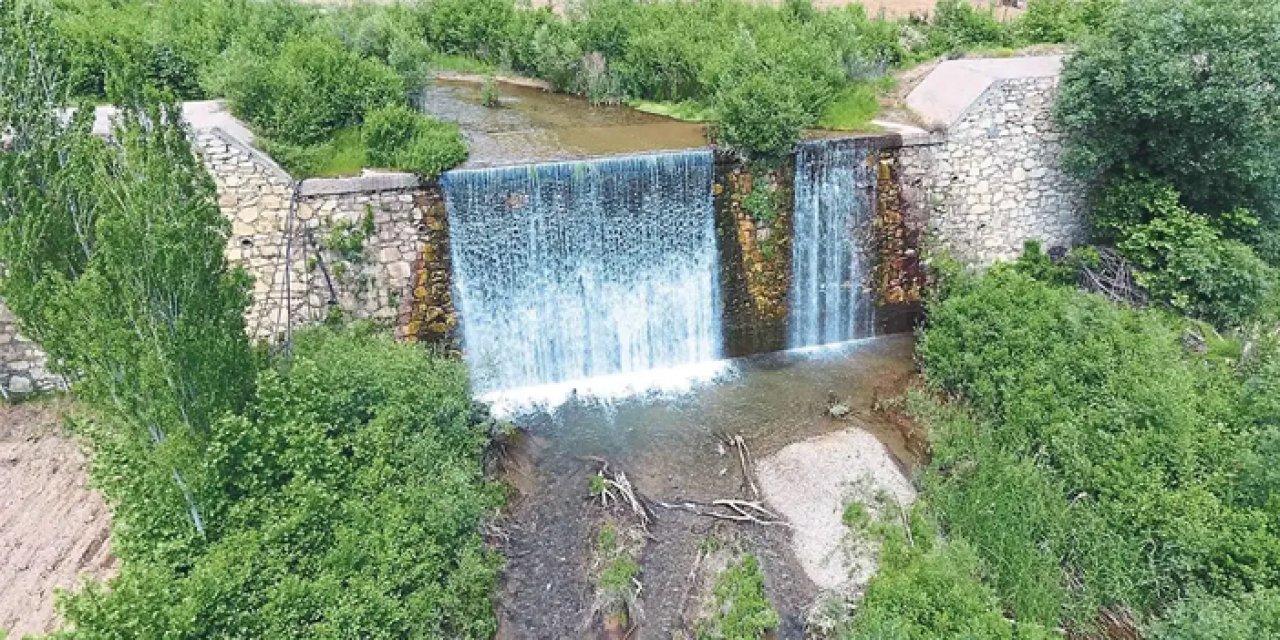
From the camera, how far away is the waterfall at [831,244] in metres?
11.8

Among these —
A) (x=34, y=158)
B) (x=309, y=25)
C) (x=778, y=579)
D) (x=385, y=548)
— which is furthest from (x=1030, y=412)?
(x=309, y=25)

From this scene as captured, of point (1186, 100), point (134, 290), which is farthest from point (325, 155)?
point (1186, 100)

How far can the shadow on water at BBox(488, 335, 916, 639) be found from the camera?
8.25m

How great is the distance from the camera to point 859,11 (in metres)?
16.0

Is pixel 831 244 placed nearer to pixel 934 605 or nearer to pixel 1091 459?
pixel 1091 459

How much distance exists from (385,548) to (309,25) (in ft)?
34.2

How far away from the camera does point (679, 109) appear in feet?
45.8

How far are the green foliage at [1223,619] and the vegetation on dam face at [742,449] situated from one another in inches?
1.2

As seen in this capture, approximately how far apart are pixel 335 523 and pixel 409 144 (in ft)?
16.2

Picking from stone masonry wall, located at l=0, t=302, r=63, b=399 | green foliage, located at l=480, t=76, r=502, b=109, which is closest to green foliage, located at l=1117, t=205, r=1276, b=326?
green foliage, located at l=480, t=76, r=502, b=109

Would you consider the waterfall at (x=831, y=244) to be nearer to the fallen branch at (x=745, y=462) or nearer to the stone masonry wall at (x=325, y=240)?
the fallen branch at (x=745, y=462)

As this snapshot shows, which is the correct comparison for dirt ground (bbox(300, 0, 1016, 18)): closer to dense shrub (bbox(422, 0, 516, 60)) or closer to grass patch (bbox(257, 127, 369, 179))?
dense shrub (bbox(422, 0, 516, 60))

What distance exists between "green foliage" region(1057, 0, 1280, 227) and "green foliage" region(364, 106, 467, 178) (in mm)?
8136

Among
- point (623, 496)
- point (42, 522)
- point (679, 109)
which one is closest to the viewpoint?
point (42, 522)
